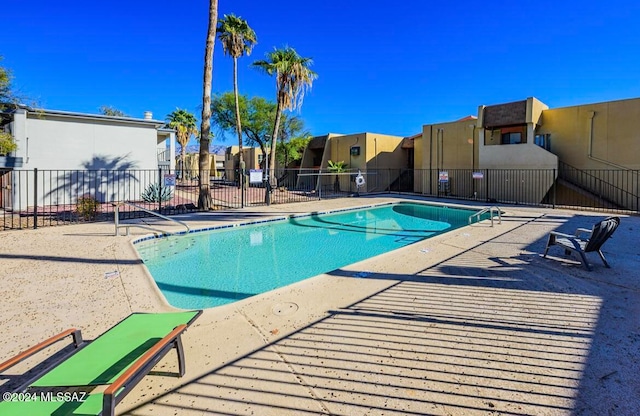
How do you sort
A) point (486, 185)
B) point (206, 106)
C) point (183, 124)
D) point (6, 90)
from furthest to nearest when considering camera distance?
point (183, 124) < point (486, 185) < point (206, 106) < point (6, 90)

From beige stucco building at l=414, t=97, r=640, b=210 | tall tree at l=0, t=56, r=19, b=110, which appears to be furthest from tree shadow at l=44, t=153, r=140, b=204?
beige stucco building at l=414, t=97, r=640, b=210

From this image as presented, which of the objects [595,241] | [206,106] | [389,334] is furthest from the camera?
[206,106]

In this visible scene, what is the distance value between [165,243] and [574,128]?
18.7 m

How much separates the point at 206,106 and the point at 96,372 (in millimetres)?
11699

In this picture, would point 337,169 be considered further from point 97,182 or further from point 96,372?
point 96,372

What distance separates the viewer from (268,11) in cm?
1833

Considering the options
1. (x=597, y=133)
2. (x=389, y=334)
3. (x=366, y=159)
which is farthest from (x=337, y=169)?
(x=389, y=334)

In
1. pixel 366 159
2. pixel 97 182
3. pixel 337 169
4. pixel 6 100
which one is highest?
pixel 6 100

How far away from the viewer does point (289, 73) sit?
18.2 metres

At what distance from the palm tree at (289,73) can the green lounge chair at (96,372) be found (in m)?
17.5

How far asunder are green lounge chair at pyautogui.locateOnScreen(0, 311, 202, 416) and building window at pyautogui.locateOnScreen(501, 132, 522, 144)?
817 inches

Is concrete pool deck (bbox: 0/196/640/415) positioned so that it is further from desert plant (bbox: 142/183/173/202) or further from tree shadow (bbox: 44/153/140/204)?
tree shadow (bbox: 44/153/140/204)

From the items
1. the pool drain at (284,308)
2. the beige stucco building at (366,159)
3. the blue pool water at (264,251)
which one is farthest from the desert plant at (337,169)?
the pool drain at (284,308)

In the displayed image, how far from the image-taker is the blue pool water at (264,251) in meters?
5.60
